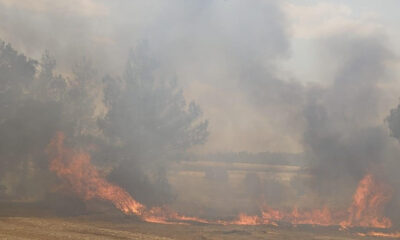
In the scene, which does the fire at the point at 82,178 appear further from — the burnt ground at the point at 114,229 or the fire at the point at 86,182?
the burnt ground at the point at 114,229

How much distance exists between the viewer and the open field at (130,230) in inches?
831

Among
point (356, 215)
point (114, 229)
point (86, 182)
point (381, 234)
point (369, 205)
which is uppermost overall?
point (86, 182)

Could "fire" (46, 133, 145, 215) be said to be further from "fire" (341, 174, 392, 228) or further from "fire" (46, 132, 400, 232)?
"fire" (341, 174, 392, 228)

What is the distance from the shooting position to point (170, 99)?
41.0 meters

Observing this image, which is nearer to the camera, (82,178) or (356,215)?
(356,215)

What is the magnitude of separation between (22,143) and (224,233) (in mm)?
22086

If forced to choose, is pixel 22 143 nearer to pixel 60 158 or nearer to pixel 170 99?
pixel 60 158

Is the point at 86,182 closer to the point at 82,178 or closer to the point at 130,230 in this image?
the point at 82,178

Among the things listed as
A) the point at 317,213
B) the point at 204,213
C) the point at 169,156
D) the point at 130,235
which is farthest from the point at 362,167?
the point at 130,235

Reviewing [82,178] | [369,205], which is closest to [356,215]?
[369,205]

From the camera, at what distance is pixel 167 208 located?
3484cm

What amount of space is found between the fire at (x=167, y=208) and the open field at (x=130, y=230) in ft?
9.13

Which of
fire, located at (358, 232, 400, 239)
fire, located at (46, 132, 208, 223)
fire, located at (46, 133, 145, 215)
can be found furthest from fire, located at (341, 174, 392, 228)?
fire, located at (46, 133, 145, 215)

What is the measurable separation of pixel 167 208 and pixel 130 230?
383 inches
